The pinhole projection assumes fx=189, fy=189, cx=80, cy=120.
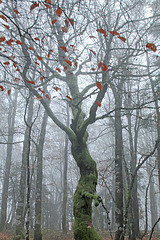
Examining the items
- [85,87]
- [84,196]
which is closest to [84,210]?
[84,196]

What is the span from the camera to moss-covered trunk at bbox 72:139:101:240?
429 cm

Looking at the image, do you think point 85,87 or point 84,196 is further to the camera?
point 85,87

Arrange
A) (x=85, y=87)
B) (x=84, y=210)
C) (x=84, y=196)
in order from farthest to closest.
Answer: (x=85, y=87), (x=84, y=196), (x=84, y=210)

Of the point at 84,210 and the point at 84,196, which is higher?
the point at 84,196

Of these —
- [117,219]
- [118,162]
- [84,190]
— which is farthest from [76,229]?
[118,162]

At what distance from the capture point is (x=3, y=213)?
12508 mm

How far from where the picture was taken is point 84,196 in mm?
4664

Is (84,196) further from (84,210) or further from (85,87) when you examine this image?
(85,87)

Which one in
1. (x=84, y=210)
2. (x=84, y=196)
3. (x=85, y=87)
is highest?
(x=85, y=87)

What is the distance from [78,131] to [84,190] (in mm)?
1571

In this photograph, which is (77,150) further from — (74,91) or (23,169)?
(23,169)

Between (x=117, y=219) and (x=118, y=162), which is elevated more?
(x=118, y=162)

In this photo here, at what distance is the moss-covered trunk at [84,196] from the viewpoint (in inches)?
169

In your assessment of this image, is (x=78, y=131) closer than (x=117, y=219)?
Yes
